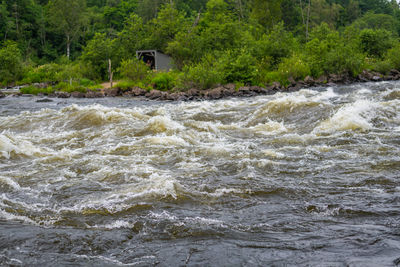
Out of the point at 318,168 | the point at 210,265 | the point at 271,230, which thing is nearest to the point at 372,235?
the point at 271,230

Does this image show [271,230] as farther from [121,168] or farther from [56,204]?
[121,168]

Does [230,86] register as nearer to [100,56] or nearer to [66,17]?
[100,56]

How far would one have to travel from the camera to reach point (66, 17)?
180 feet

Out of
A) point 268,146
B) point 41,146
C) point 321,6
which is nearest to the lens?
point 268,146

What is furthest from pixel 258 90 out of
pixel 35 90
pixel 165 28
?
pixel 165 28

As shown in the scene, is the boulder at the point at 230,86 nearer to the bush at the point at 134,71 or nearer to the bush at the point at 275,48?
the bush at the point at 275,48

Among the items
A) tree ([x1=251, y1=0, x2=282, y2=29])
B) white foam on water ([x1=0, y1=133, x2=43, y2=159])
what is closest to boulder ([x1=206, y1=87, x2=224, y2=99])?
white foam on water ([x1=0, y1=133, x2=43, y2=159])

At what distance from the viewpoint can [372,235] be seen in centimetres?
397

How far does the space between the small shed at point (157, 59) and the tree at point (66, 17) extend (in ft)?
73.9

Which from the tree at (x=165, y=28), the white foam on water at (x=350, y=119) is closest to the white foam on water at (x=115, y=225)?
the white foam on water at (x=350, y=119)

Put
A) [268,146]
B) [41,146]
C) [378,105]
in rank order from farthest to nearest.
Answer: [378,105], [41,146], [268,146]

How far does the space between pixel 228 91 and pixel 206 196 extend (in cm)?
1747

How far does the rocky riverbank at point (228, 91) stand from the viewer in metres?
22.2

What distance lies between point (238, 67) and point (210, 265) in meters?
21.8
